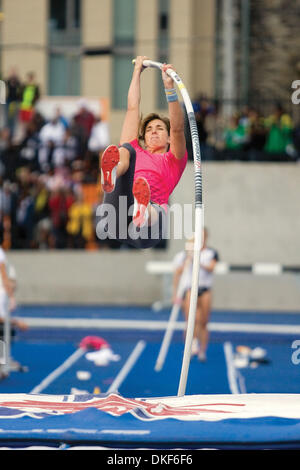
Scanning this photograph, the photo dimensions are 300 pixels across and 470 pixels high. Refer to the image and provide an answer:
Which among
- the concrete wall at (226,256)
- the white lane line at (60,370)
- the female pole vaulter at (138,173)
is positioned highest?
the concrete wall at (226,256)

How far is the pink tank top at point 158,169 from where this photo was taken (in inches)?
279

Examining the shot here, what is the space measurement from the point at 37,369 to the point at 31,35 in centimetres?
1505

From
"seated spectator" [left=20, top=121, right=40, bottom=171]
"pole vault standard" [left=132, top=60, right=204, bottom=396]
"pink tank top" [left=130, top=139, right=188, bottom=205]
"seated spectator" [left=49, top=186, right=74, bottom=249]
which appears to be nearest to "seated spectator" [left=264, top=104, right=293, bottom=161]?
"seated spectator" [left=49, top=186, right=74, bottom=249]

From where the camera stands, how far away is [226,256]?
19.0 meters

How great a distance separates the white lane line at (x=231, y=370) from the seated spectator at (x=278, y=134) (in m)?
4.37

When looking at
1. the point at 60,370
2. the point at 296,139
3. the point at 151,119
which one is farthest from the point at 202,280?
the point at 151,119

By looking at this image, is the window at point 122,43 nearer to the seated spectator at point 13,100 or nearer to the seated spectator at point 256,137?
the seated spectator at point 13,100

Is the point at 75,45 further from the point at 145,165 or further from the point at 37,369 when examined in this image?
the point at 145,165

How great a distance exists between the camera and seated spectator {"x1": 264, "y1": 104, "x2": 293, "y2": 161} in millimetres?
17142

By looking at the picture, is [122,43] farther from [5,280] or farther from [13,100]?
[5,280]

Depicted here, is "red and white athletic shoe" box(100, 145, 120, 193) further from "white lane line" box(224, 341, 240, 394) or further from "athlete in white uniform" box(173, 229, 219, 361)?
"athlete in white uniform" box(173, 229, 219, 361)

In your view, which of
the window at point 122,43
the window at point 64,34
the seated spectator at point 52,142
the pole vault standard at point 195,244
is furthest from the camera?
the window at point 64,34

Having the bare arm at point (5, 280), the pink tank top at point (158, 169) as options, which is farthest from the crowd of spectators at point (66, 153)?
the pink tank top at point (158, 169)

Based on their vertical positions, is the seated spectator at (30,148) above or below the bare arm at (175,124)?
above
